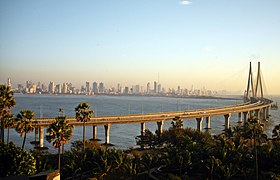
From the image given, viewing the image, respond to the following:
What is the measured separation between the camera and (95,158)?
29953 mm

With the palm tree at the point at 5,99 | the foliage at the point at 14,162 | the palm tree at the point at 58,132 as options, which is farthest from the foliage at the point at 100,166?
the palm tree at the point at 5,99

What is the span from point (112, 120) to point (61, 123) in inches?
1420

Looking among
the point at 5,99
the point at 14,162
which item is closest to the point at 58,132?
the point at 14,162

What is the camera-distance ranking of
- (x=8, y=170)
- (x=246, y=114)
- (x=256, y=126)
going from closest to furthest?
(x=8, y=170)
(x=256, y=126)
(x=246, y=114)

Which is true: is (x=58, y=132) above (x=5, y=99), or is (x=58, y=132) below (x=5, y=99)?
below

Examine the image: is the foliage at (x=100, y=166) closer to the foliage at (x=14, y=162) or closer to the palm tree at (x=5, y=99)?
the foliage at (x=14, y=162)

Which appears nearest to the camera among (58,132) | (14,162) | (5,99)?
(14,162)

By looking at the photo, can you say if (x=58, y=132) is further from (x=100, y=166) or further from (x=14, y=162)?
(x=14, y=162)

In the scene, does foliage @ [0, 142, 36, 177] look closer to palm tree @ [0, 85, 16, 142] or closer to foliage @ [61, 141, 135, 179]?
foliage @ [61, 141, 135, 179]

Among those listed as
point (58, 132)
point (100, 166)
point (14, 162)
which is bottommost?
point (100, 166)

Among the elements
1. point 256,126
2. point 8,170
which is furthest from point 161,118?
point 8,170

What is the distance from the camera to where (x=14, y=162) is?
23984 mm

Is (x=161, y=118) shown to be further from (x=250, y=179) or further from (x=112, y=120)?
(x=250, y=179)

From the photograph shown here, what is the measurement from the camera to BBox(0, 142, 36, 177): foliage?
23.8 m
